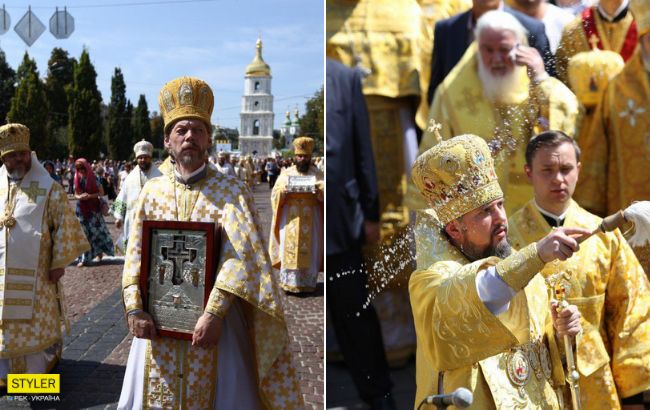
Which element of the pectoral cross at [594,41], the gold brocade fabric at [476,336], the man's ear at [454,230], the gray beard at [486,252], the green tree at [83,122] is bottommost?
the gold brocade fabric at [476,336]

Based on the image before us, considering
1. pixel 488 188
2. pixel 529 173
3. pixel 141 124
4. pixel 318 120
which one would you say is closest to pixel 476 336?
pixel 488 188

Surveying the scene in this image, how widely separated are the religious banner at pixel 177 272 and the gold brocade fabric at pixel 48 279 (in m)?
2.15

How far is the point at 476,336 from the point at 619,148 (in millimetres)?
1551

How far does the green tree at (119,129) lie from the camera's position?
49875 millimetres

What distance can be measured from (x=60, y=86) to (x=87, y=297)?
45135mm

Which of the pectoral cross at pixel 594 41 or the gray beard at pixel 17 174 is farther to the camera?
the gray beard at pixel 17 174

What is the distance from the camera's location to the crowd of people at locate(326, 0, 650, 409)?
8.67 ft

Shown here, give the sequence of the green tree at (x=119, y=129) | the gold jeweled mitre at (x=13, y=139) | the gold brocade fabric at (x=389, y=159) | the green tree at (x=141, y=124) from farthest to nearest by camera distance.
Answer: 1. the green tree at (x=141, y=124)
2. the green tree at (x=119, y=129)
3. the gold jeweled mitre at (x=13, y=139)
4. the gold brocade fabric at (x=389, y=159)

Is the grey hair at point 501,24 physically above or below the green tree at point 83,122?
below

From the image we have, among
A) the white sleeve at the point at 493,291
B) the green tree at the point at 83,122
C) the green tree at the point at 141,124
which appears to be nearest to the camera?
the white sleeve at the point at 493,291

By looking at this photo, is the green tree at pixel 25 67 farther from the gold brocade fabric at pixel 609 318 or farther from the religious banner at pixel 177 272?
the gold brocade fabric at pixel 609 318

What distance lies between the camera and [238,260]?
353 centimetres

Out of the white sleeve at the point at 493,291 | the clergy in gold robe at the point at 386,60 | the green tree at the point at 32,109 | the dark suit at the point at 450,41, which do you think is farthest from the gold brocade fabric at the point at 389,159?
the green tree at the point at 32,109

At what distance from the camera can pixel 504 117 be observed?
3713mm
